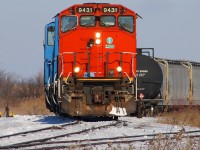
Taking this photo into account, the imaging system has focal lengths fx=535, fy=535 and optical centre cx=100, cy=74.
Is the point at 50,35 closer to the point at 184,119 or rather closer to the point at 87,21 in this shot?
the point at 87,21

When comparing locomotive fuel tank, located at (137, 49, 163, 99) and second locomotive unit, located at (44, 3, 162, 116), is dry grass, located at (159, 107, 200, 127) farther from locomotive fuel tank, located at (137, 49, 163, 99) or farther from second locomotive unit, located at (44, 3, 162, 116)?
second locomotive unit, located at (44, 3, 162, 116)

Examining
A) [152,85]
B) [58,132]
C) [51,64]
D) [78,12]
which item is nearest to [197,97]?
[152,85]

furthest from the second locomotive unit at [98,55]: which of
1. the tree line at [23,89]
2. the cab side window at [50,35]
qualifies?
the tree line at [23,89]

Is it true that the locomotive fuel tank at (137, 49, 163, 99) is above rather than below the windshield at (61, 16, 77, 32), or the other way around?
below

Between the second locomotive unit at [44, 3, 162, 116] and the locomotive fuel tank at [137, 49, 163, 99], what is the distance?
4.68 m

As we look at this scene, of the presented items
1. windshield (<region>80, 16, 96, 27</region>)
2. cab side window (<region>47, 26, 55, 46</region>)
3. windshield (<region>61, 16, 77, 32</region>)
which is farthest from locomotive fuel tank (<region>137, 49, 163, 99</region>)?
windshield (<region>61, 16, 77, 32</region>)

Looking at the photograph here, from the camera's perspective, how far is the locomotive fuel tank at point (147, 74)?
22031 millimetres

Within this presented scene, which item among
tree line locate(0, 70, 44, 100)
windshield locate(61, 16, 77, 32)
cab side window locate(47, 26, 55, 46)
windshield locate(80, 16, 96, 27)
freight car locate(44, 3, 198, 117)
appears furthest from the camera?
tree line locate(0, 70, 44, 100)

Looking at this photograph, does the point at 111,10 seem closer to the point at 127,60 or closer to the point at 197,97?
the point at 127,60

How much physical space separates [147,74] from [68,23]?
5982 millimetres

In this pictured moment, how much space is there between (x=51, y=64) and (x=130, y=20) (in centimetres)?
373

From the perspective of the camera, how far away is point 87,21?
1728 centimetres

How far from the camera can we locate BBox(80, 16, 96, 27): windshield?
678 inches

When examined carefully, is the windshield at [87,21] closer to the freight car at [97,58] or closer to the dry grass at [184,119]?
the freight car at [97,58]
